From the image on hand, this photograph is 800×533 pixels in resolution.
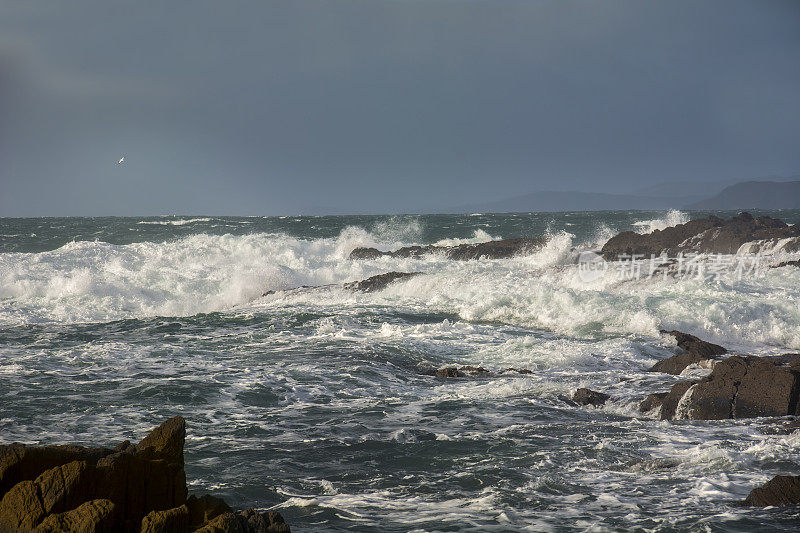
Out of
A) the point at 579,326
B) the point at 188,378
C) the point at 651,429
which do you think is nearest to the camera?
the point at 651,429

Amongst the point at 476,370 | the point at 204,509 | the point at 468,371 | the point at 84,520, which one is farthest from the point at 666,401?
the point at 84,520

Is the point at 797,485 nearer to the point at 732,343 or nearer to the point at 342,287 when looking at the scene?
the point at 732,343

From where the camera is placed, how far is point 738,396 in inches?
353

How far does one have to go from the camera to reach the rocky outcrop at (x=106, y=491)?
13.1 ft

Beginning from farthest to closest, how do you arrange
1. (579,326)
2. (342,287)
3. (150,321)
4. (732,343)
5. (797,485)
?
(342,287), (150,321), (579,326), (732,343), (797,485)

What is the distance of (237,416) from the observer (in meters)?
9.08

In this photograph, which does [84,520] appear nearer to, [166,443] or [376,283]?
[166,443]

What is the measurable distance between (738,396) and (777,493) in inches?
134

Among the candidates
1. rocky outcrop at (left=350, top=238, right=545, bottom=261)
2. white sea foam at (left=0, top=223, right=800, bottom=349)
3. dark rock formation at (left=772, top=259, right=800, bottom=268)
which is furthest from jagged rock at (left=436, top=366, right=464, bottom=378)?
rocky outcrop at (left=350, top=238, right=545, bottom=261)

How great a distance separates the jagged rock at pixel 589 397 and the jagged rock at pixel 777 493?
11.9 feet

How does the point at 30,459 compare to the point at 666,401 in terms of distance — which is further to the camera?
the point at 666,401

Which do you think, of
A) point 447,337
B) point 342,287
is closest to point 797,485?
point 447,337

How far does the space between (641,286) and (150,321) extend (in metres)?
13.5

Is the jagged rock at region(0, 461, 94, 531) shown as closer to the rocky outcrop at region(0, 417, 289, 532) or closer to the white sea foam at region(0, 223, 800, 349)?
the rocky outcrop at region(0, 417, 289, 532)
